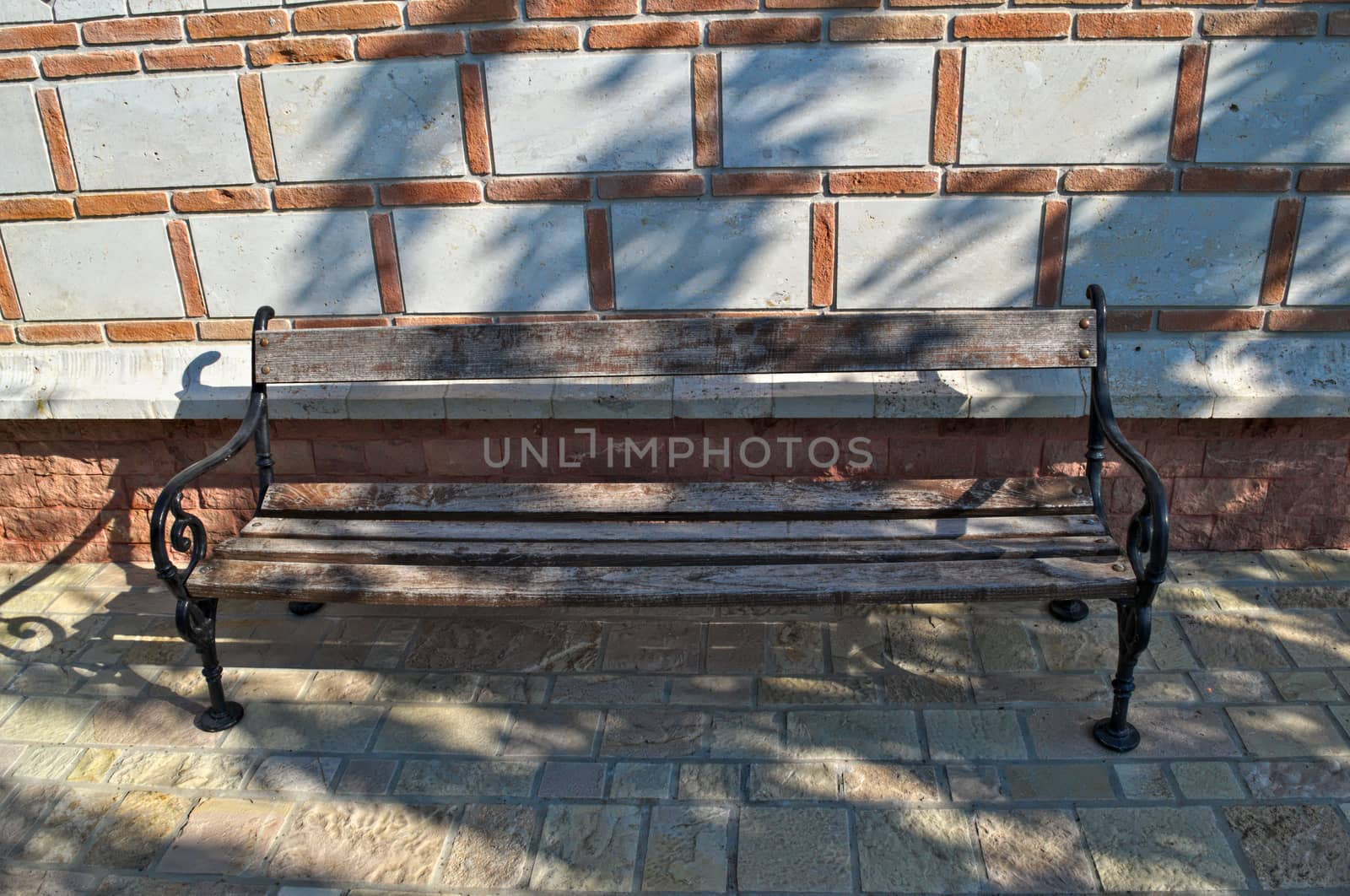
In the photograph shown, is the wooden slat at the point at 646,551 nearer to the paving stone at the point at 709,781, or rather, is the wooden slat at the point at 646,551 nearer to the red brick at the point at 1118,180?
the paving stone at the point at 709,781

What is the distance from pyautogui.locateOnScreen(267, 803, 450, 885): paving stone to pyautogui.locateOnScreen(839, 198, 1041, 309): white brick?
2245mm

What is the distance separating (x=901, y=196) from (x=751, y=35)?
2.47ft

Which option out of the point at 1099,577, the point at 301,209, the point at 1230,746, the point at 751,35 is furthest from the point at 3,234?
the point at 1230,746

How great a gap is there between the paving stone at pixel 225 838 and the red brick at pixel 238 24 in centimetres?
255

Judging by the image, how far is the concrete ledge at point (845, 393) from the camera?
370cm

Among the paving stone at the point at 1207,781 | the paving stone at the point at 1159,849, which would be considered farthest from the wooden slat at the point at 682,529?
the paving stone at the point at 1159,849

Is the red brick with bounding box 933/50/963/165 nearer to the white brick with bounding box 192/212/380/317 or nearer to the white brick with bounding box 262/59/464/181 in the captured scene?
the white brick with bounding box 262/59/464/181

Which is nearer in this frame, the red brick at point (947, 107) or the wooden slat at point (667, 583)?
the wooden slat at point (667, 583)

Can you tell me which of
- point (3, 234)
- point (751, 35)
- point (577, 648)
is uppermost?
Answer: point (751, 35)

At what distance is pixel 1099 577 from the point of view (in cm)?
289

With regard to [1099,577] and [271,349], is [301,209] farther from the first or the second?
[1099,577]

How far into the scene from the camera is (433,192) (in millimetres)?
3707

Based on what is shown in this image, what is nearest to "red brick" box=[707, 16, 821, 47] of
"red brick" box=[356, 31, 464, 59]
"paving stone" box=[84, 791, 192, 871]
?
"red brick" box=[356, 31, 464, 59]

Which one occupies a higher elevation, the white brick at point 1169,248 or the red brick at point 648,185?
the red brick at point 648,185
